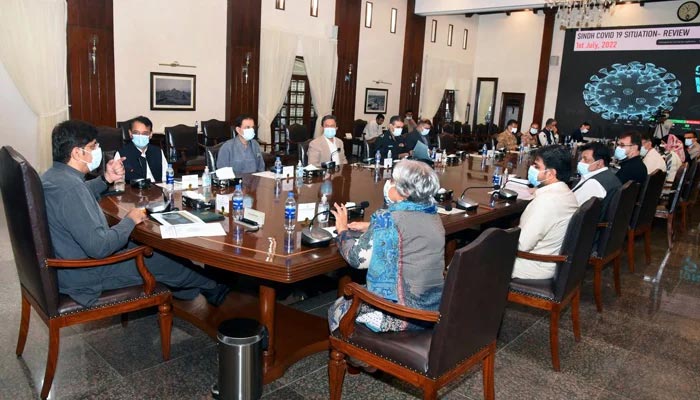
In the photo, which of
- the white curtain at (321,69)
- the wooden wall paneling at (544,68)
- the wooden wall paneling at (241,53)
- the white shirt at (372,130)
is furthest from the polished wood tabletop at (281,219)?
the wooden wall paneling at (544,68)

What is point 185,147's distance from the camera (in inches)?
286

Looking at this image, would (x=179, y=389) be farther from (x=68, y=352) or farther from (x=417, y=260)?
(x=417, y=260)

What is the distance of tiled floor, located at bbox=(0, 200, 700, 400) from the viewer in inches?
93.7

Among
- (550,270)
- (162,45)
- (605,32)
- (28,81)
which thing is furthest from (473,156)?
(605,32)

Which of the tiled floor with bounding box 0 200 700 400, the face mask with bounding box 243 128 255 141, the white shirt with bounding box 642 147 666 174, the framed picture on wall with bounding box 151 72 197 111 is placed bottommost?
the tiled floor with bounding box 0 200 700 400

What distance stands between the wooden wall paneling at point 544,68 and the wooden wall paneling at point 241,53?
772 cm

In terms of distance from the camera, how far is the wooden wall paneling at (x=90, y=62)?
6676 mm

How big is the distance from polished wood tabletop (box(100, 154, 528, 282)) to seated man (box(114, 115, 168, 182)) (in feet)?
2.05

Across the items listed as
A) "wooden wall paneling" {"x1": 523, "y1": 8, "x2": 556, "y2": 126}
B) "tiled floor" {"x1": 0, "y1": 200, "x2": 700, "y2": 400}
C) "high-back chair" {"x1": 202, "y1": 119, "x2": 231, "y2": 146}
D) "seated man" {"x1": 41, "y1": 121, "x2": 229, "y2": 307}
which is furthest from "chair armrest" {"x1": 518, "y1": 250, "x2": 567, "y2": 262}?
"wooden wall paneling" {"x1": 523, "y1": 8, "x2": 556, "y2": 126}

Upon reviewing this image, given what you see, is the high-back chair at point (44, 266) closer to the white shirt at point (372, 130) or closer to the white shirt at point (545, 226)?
the white shirt at point (545, 226)

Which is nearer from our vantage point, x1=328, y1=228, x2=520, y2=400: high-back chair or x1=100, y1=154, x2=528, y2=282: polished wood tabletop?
x1=328, y1=228, x2=520, y2=400: high-back chair

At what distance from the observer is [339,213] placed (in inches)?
90.9

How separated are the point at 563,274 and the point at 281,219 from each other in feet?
4.86

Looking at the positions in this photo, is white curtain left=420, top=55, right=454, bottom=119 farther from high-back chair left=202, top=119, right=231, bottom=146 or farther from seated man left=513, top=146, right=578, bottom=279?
seated man left=513, top=146, right=578, bottom=279
